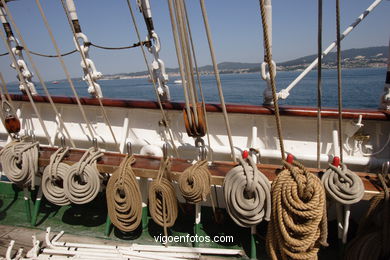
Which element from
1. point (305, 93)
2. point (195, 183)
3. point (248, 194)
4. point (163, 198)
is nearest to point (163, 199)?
point (163, 198)

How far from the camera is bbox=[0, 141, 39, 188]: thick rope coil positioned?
196 centimetres

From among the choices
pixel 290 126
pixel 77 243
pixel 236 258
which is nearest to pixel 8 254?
pixel 77 243

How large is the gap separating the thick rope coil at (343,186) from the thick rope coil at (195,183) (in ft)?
2.48

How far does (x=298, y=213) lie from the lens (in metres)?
1.30

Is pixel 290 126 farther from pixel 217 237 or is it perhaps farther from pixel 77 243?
pixel 77 243

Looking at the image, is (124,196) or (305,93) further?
(305,93)

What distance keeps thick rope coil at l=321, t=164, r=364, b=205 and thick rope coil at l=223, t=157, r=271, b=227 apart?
14.7 inches

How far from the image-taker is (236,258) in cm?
177

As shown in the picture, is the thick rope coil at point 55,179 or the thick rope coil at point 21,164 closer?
the thick rope coil at point 55,179

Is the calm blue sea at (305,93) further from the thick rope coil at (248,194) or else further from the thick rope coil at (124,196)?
the thick rope coil at (124,196)

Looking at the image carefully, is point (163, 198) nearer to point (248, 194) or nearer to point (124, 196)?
point (124, 196)

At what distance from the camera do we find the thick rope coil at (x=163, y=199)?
1.69 meters

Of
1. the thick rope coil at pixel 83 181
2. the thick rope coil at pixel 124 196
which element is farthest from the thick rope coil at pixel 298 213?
the thick rope coil at pixel 83 181

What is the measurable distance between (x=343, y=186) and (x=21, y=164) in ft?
8.23
